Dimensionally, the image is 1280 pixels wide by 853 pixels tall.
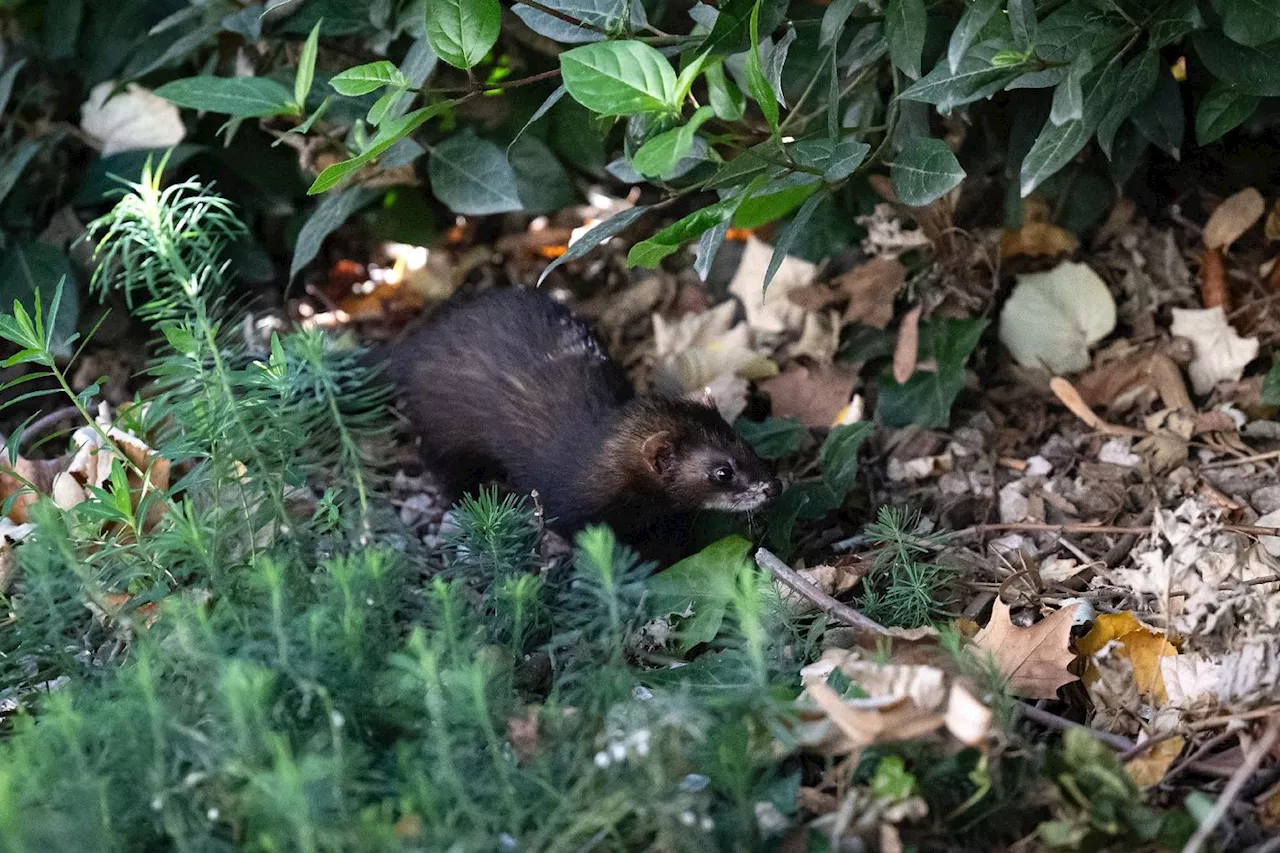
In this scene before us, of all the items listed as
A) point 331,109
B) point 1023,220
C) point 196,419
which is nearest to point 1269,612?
point 1023,220

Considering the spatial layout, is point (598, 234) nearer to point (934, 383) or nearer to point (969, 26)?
point (969, 26)

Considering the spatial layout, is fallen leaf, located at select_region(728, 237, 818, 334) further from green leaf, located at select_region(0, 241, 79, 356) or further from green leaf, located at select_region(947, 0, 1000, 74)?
green leaf, located at select_region(0, 241, 79, 356)

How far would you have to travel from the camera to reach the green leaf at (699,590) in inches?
106

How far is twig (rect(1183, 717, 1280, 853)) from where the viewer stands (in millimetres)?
1797

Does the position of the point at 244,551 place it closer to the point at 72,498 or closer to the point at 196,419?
the point at 196,419

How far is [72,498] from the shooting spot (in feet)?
10.3

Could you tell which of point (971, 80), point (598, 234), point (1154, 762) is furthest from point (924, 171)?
point (1154, 762)

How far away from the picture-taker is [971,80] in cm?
278

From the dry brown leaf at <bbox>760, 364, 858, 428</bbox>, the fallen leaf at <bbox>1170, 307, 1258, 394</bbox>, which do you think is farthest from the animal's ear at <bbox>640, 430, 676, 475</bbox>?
the fallen leaf at <bbox>1170, 307, 1258, 394</bbox>

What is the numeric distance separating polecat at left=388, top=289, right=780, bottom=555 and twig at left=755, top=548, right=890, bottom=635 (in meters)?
0.77

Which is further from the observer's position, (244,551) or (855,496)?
(855,496)

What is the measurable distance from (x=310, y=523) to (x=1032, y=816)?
155cm

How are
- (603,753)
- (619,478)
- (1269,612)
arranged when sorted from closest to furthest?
(603,753), (1269,612), (619,478)

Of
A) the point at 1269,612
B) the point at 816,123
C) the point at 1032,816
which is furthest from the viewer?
the point at 816,123
